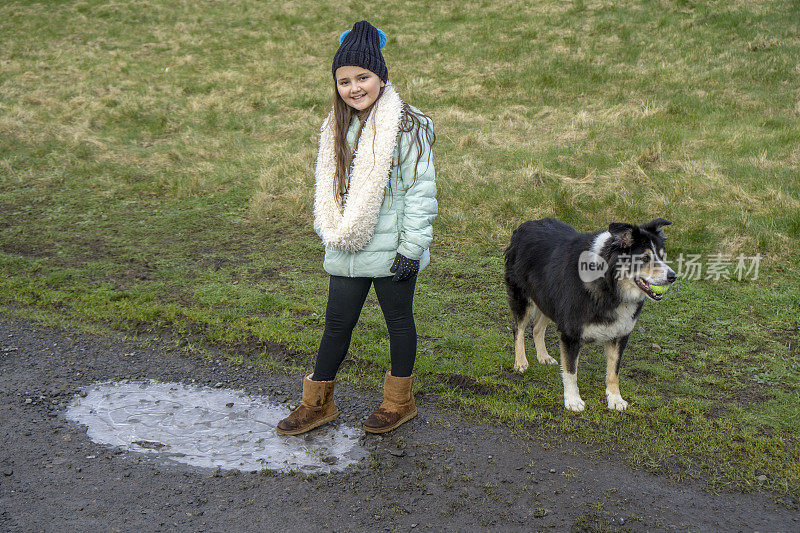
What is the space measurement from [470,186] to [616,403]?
5714 mm

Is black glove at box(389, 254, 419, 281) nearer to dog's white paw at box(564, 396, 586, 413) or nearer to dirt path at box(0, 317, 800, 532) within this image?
dirt path at box(0, 317, 800, 532)

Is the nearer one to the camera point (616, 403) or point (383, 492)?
point (383, 492)

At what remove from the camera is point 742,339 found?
18.9ft

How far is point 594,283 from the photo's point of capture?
4.50 m

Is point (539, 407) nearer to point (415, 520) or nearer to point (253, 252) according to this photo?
point (415, 520)

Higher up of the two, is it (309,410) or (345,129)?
(345,129)

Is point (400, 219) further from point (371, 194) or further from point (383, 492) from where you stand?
point (383, 492)

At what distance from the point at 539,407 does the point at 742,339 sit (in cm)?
243

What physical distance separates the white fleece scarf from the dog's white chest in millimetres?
1802

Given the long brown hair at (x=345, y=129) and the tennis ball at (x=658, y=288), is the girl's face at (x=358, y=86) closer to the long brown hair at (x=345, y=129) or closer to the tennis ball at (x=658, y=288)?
the long brown hair at (x=345, y=129)

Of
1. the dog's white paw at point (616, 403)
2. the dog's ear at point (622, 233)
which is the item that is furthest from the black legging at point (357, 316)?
A: the dog's white paw at point (616, 403)

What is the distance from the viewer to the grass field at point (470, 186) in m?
5.03

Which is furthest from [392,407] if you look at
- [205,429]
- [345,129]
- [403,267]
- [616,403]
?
[345,129]

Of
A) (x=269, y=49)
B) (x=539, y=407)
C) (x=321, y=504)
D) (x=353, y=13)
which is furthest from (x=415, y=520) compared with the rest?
(x=353, y=13)
